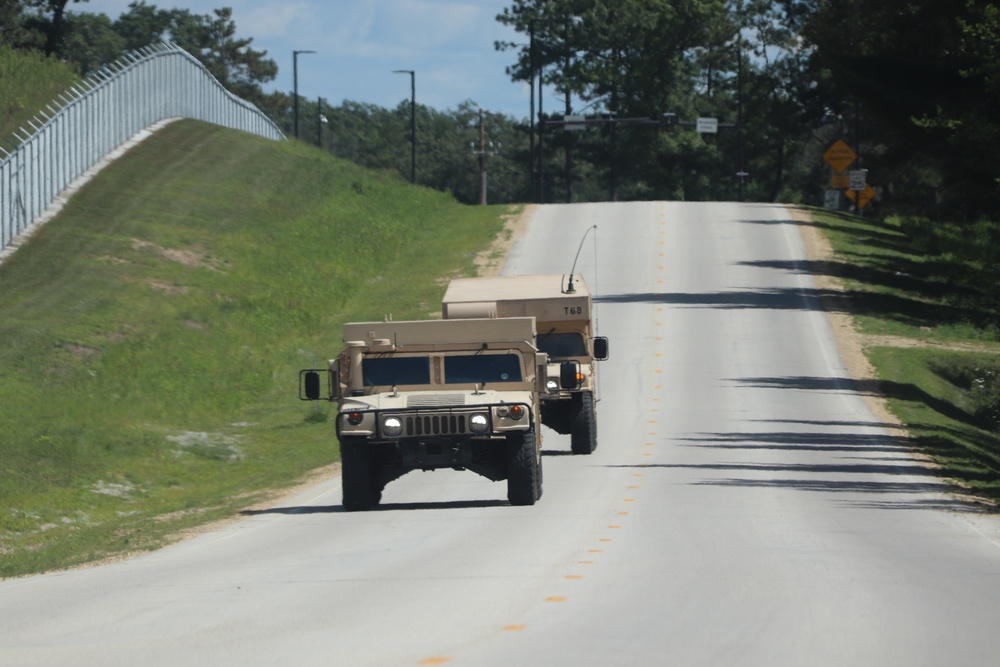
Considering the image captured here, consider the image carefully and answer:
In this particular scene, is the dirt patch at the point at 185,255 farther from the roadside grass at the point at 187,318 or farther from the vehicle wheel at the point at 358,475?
the vehicle wheel at the point at 358,475

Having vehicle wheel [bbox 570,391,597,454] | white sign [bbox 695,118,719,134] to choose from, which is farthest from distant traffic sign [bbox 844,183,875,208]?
vehicle wheel [bbox 570,391,597,454]

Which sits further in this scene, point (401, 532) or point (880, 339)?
point (880, 339)

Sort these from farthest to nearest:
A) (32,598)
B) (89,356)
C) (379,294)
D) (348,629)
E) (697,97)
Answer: (697,97), (379,294), (89,356), (32,598), (348,629)

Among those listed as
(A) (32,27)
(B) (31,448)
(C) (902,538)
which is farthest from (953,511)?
(A) (32,27)

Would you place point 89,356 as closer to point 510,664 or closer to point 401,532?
point 401,532

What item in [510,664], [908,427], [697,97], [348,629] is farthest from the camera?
[697,97]

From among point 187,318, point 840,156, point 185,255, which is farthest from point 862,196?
point 187,318

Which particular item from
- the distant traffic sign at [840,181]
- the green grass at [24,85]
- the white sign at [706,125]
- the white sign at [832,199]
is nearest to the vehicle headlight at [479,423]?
the green grass at [24,85]

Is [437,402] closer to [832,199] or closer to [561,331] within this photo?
[561,331]

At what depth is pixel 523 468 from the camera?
18.6 m

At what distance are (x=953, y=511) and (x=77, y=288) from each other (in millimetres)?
28261

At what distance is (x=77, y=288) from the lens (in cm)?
4184

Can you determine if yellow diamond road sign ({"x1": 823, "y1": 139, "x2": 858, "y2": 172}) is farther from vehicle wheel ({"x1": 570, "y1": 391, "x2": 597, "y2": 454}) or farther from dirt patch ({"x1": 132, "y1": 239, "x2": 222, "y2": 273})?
vehicle wheel ({"x1": 570, "y1": 391, "x2": 597, "y2": 454})

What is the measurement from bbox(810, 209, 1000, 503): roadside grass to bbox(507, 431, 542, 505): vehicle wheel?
6318 mm
